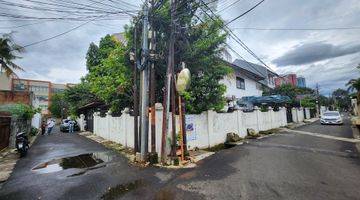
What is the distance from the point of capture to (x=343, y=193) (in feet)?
16.5

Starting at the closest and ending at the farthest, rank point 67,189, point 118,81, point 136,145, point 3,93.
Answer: point 67,189 < point 136,145 < point 118,81 < point 3,93

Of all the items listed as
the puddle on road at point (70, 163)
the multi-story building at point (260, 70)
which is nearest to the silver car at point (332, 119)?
the multi-story building at point (260, 70)

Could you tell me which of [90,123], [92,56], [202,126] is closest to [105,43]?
[92,56]

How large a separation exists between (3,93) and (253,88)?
2902 cm

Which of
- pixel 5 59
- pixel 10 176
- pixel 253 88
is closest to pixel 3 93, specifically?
pixel 5 59

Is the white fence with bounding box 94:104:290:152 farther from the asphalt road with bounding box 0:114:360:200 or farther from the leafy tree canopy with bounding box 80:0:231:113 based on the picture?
the asphalt road with bounding box 0:114:360:200

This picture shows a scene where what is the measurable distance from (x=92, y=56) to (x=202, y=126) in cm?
2265

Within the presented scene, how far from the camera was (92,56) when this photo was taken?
2856 centimetres

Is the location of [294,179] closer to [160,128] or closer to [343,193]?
[343,193]

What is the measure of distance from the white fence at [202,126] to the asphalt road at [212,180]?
6.52 ft

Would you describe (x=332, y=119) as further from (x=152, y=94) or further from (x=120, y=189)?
(x=120, y=189)

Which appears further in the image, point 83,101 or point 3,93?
point 83,101

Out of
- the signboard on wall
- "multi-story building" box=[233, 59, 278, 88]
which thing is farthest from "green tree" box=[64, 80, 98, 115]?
the signboard on wall

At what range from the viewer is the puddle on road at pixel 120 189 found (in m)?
5.24
